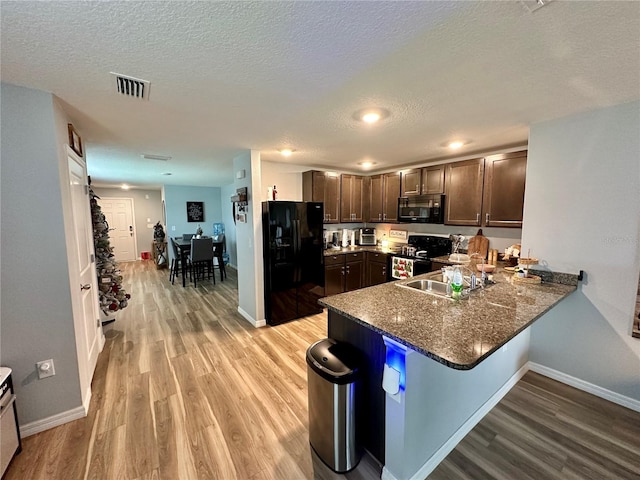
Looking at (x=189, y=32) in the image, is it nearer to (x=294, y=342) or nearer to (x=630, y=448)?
(x=294, y=342)

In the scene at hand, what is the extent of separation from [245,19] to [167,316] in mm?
4096

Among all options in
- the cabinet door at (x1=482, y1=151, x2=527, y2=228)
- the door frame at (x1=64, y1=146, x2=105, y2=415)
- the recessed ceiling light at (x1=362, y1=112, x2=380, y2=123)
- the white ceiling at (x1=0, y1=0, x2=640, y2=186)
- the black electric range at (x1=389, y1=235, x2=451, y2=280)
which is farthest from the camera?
the black electric range at (x1=389, y1=235, x2=451, y2=280)

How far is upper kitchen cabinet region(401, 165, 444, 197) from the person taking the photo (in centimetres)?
380

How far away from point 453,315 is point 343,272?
2.85 metres

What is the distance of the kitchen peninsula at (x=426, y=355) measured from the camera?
1306 millimetres

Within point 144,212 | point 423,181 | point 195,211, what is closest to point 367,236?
point 423,181

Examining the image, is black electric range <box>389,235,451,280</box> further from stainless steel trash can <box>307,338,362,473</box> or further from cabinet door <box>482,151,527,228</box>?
stainless steel trash can <box>307,338,362,473</box>

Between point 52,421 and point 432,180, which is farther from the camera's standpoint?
point 432,180

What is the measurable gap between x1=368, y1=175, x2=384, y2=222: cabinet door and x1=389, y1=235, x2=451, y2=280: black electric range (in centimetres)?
86

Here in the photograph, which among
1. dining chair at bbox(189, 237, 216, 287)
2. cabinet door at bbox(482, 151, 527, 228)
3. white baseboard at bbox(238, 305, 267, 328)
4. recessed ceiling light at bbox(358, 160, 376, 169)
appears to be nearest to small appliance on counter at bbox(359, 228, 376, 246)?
recessed ceiling light at bbox(358, 160, 376, 169)

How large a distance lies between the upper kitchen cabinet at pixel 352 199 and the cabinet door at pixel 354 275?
2.68 feet

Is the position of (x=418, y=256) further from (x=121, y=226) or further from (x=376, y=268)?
(x=121, y=226)

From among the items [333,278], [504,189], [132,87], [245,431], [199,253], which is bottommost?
[245,431]

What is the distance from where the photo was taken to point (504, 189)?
10.3 ft
